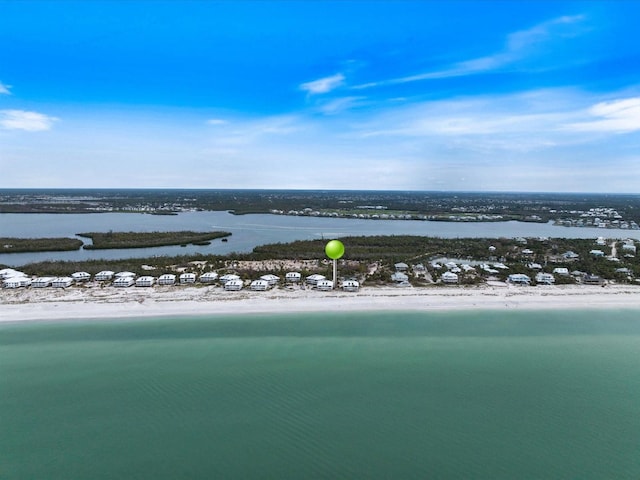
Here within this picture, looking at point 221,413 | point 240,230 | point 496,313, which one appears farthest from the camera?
point 240,230

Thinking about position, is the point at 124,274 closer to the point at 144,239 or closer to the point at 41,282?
the point at 41,282

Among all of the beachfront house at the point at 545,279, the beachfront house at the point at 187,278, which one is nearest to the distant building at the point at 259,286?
the beachfront house at the point at 187,278

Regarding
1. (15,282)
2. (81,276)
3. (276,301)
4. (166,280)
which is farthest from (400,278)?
(15,282)

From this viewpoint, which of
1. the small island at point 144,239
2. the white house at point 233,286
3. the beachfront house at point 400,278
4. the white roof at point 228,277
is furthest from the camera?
the small island at point 144,239

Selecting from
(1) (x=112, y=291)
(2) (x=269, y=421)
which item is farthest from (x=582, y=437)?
(1) (x=112, y=291)

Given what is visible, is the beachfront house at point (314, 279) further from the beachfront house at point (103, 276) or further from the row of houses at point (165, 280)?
Answer: the beachfront house at point (103, 276)

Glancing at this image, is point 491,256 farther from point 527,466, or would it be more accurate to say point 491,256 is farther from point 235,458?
point 235,458
